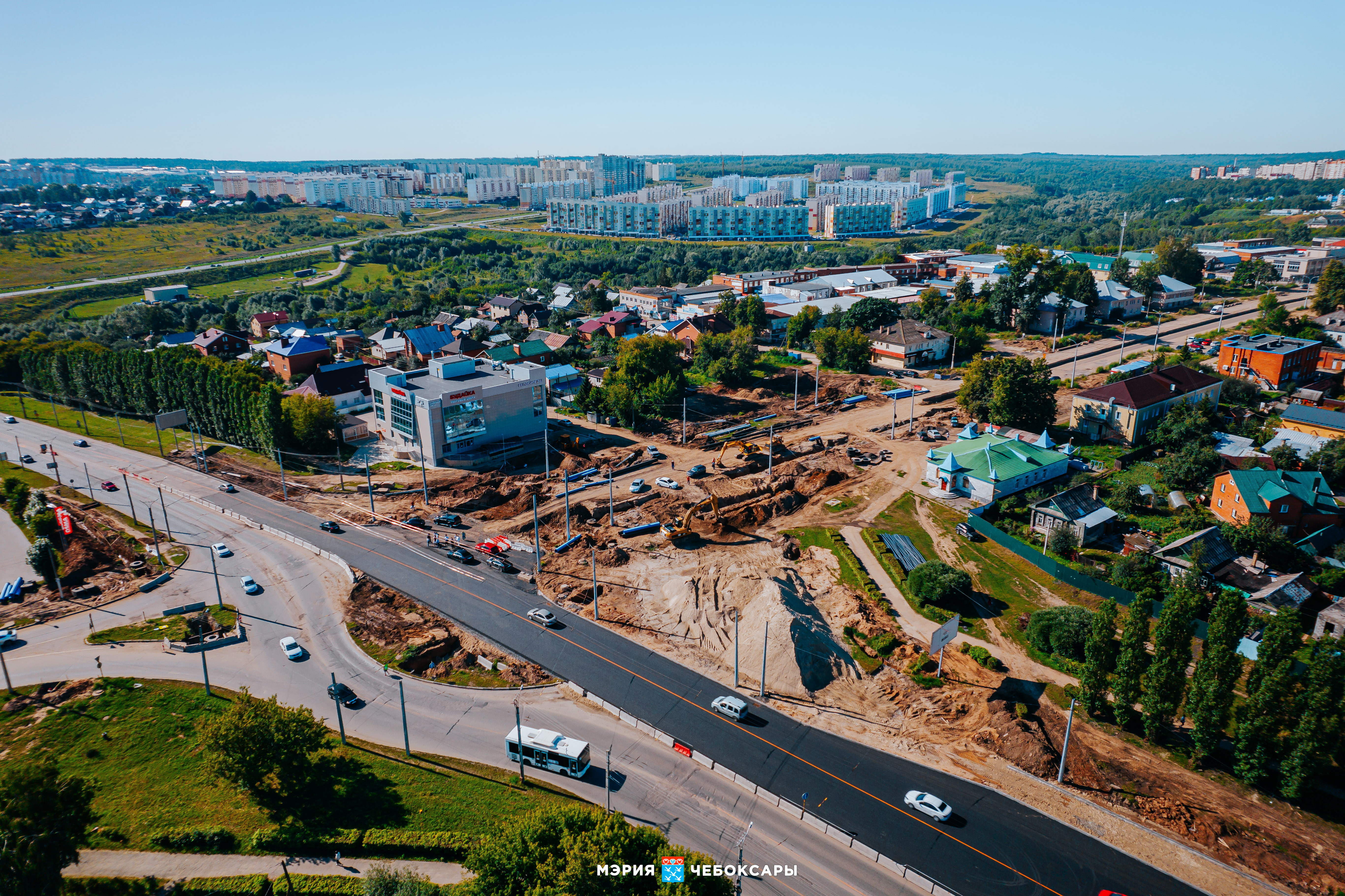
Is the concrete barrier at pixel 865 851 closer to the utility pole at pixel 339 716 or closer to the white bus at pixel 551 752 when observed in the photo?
the white bus at pixel 551 752

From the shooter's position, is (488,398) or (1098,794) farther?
(488,398)

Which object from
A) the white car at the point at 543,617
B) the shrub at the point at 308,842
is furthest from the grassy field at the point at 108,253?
the shrub at the point at 308,842

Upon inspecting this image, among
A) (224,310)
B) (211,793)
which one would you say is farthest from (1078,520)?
(224,310)

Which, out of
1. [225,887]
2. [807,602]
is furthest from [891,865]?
[225,887]

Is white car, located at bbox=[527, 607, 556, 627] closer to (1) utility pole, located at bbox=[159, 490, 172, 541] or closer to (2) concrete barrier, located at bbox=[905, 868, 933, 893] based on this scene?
→ (2) concrete barrier, located at bbox=[905, 868, 933, 893]

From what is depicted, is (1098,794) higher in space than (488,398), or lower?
lower

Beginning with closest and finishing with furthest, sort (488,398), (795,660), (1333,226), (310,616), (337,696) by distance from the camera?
(337,696)
(795,660)
(310,616)
(488,398)
(1333,226)

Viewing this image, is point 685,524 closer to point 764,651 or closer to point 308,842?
point 764,651

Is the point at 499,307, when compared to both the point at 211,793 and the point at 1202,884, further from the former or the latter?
the point at 1202,884
